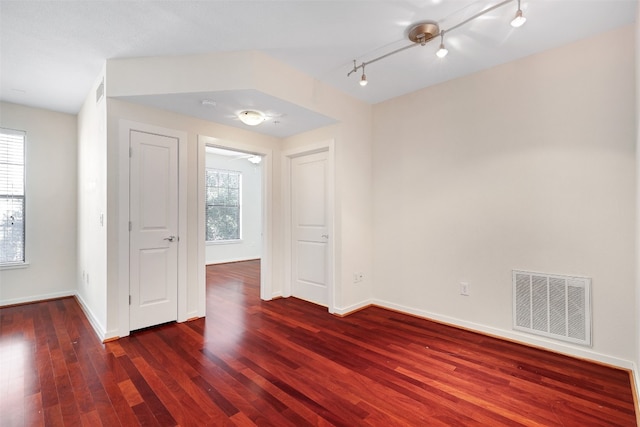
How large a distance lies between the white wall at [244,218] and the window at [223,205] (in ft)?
0.44

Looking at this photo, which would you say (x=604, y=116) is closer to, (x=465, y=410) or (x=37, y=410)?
(x=465, y=410)

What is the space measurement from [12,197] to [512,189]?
625cm

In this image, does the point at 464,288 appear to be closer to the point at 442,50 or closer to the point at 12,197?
the point at 442,50

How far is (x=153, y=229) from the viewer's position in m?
3.11

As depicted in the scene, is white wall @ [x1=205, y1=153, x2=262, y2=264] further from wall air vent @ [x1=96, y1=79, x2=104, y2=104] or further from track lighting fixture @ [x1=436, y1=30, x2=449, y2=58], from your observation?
track lighting fixture @ [x1=436, y1=30, x2=449, y2=58]

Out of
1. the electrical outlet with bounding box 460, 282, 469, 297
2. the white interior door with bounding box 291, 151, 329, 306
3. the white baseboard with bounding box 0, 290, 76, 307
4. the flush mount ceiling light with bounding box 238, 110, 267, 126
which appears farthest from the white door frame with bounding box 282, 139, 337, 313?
the white baseboard with bounding box 0, 290, 76, 307

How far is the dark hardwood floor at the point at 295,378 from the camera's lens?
5.78ft

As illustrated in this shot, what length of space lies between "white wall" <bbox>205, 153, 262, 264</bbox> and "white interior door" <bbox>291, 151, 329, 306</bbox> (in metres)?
3.27

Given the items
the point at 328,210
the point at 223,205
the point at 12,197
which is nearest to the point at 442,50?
the point at 328,210

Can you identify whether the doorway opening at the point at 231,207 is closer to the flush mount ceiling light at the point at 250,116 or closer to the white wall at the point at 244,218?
the white wall at the point at 244,218

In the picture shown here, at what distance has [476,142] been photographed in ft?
9.93

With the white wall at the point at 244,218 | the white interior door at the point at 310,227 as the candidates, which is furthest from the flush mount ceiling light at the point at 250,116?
the white wall at the point at 244,218

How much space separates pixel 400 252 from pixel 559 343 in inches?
66.5

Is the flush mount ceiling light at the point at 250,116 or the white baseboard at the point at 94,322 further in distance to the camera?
the flush mount ceiling light at the point at 250,116
